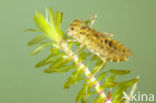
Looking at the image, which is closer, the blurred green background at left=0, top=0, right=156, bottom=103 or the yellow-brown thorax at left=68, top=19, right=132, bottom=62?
the yellow-brown thorax at left=68, top=19, right=132, bottom=62

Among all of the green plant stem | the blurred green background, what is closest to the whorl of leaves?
the green plant stem

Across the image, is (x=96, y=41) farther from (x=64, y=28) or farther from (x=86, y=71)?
(x=64, y=28)

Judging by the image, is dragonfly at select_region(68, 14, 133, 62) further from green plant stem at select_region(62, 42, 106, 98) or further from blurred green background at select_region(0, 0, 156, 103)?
blurred green background at select_region(0, 0, 156, 103)

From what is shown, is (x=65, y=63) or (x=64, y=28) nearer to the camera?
(x=65, y=63)

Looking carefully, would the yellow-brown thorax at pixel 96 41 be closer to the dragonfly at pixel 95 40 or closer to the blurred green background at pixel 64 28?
the dragonfly at pixel 95 40

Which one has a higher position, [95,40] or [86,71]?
[95,40]

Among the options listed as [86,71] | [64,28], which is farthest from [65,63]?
[64,28]

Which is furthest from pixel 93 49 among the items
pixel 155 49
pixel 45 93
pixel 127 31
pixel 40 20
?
pixel 155 49

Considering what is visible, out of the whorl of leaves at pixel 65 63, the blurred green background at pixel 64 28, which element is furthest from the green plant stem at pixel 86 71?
the blurred green background at pixel 64 28
